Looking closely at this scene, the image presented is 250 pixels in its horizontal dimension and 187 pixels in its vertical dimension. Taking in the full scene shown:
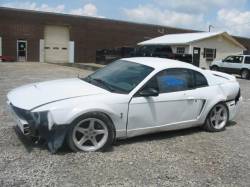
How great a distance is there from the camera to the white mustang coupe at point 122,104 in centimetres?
516

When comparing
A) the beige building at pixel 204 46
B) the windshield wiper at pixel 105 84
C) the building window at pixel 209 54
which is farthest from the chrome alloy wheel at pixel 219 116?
the building window at pixel 209 54

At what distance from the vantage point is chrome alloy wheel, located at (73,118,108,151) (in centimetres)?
529

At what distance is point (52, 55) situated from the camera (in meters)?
38.3

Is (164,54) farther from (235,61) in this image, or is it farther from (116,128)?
(116,128)

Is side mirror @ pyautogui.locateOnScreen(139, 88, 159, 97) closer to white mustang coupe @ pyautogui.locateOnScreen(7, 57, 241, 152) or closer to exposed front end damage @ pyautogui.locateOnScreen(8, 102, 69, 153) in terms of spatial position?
white mustang coupe @ pyautogui.locateOnScreen(7, 57, 241, 152)

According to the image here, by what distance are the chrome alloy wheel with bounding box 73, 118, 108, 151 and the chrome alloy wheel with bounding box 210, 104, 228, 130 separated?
2527 mm

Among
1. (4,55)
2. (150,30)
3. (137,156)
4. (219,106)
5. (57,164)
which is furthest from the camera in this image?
(150,30)

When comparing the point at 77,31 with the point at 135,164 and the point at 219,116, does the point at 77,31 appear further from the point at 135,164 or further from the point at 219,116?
the point at 135,164

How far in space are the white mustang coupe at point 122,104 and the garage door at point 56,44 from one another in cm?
3189

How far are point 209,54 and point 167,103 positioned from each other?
3353 centimetres

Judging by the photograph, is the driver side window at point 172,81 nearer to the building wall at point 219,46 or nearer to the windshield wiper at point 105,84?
the windshield wiper at point 105,84

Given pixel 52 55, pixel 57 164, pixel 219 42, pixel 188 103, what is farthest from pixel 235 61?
pixel 57 164

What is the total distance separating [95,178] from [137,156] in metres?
1.05

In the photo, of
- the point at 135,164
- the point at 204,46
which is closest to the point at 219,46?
the point at 204,46
